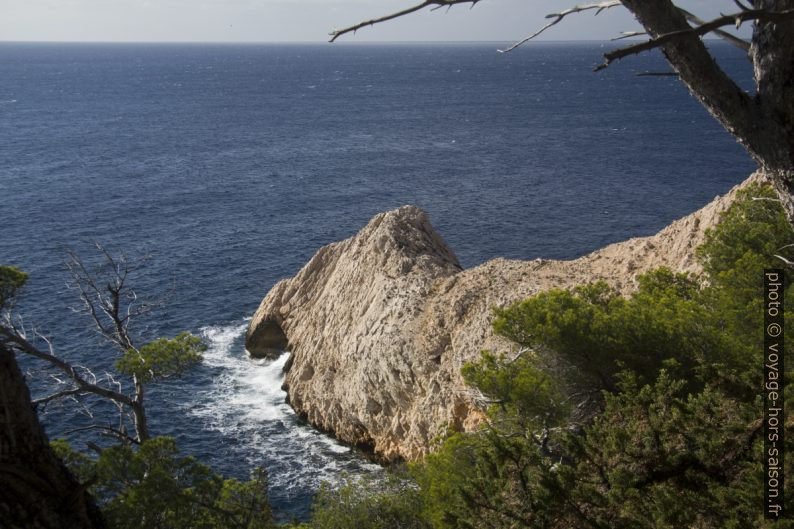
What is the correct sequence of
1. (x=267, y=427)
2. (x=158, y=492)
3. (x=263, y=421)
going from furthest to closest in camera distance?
(x=263, y=421) → (x=267, y=427) → (x=158, y=492)

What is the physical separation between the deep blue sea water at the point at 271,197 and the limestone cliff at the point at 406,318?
2500 mm

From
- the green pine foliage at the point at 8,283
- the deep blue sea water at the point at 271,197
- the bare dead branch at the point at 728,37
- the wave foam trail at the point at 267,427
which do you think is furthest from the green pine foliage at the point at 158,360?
the deep blue sea water at the point at 271,197

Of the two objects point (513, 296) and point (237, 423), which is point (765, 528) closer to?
point (513, 296)

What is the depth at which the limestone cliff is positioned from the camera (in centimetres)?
3450

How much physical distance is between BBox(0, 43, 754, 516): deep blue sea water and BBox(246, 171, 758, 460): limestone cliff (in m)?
2.50

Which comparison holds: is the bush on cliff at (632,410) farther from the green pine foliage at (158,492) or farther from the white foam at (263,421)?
the white foam at (263,421)

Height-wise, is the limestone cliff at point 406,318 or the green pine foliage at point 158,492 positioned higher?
the green pine foliage at point 158,492

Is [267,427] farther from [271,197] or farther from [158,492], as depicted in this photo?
[271,197]

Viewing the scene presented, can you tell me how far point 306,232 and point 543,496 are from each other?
58.7 m

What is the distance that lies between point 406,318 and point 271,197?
48.0 meters

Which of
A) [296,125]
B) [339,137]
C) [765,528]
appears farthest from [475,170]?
[765,528]

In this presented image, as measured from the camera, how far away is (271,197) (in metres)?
83.3

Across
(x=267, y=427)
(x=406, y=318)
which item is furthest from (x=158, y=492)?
(x=267, y=427)

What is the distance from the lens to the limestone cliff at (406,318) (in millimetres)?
34500
